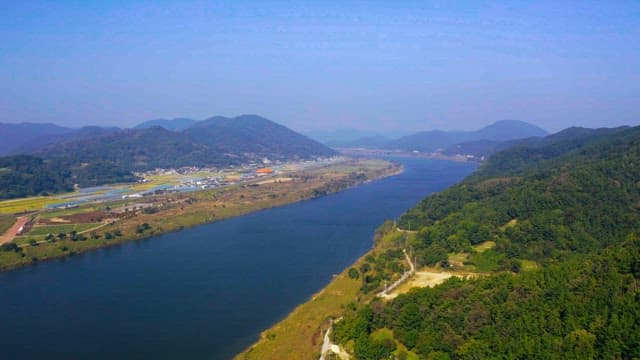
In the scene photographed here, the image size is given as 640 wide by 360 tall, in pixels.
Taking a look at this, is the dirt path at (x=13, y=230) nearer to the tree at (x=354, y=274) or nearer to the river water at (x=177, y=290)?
the river water at (x=177, y=290)

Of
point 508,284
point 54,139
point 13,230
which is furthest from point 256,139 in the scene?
point 508,284

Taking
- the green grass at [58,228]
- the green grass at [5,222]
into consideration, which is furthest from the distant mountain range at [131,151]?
the green grass at [58,228]

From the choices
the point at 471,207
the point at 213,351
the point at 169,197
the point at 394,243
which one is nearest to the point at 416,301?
the point at 213,351

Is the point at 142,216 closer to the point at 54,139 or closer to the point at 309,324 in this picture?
the point at 309,324

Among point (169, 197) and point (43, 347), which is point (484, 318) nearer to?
point (43, 347)

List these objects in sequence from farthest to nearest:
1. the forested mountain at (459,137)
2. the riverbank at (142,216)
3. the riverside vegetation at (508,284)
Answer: the forested mountain at (459,137), the riverbank at (142,216), the riverside vegetation at (508,284)

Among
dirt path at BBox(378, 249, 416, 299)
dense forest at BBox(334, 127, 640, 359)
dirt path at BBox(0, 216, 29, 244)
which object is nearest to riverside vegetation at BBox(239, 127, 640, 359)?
dense forest at BBox(334, 127, 640, 359)

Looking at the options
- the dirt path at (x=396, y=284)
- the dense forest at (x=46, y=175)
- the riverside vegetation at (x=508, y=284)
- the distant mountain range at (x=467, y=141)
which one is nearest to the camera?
the riverside vegetation at (x=508, y=284)
